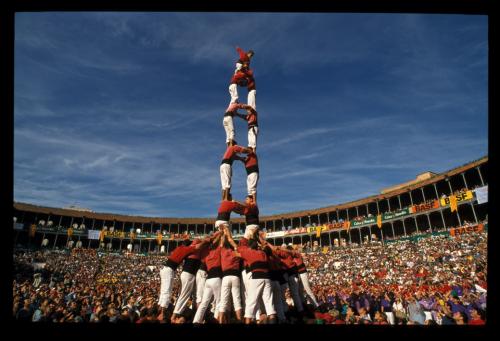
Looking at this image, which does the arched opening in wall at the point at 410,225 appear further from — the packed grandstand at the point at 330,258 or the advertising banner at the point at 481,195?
the advertising banner at the point at 481,195

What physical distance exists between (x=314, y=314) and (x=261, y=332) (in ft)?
18.3

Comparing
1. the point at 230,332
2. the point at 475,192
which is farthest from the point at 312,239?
the point at 230,332

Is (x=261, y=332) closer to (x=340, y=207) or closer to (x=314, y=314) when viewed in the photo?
(x=314, y=314)

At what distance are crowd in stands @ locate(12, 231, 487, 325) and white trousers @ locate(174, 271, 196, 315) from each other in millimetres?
575

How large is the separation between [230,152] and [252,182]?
116 cm

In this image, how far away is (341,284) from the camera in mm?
18969

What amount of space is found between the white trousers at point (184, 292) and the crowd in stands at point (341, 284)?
22.6 inches

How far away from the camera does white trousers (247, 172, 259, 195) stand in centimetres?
897

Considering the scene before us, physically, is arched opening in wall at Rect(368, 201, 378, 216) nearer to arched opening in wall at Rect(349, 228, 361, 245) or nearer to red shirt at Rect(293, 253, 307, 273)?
arched opening in wall at Rect(349, 228, 361, 245)

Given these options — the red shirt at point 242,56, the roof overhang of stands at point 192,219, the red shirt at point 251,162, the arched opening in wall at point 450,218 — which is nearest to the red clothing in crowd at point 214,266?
the red shirt at point 251,162

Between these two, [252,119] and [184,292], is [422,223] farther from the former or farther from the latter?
[184,292]

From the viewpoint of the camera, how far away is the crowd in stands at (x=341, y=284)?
8445mm

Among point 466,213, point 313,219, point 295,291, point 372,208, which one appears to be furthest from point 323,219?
point 295,291
